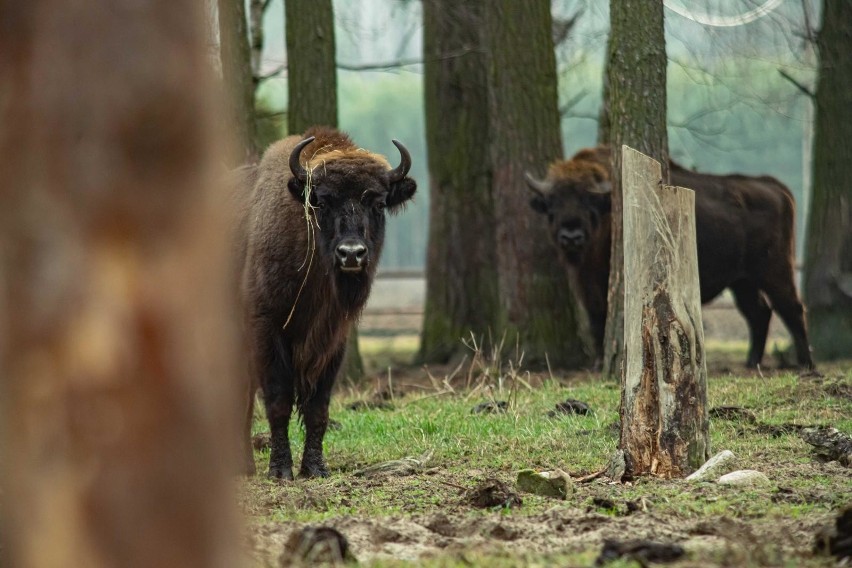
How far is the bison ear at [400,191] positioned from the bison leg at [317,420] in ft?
3.70

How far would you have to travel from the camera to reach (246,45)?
12.1 m

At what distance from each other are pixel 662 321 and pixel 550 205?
7607mm

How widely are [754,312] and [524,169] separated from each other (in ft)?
11.8

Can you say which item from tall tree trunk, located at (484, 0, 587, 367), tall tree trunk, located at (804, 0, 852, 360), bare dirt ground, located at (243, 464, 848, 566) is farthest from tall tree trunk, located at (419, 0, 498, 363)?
bare dirt ground, located at (243, 464, 848, 566)

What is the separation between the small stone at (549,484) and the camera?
19.5ft

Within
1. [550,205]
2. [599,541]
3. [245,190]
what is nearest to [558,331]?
[550,205]

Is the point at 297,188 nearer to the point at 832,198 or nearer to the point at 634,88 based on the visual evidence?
the point at 634,88

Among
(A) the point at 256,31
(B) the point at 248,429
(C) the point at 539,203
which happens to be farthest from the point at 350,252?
(A) the point at 256,31

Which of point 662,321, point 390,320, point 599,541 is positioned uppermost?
point 662,321

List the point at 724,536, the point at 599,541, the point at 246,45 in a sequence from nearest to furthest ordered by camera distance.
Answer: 1. the point at 724,536
2. the point at 599,541
3. the point at 246,45

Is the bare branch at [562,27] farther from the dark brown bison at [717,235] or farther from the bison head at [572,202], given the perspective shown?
the bison head at [572,202]

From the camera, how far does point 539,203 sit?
14070 millimetres

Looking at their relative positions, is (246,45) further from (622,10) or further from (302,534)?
(302,534)

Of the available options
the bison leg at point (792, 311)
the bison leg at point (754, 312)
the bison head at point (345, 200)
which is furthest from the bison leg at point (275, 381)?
the bison leg at point (754, 312)
